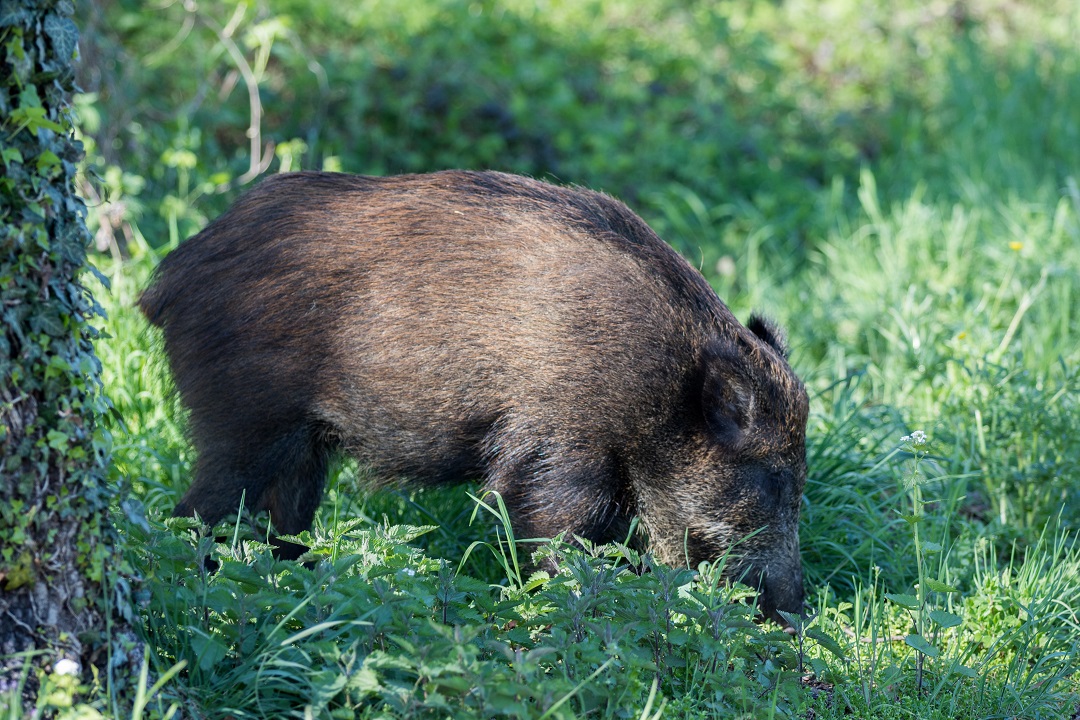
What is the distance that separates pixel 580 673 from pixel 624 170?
208 inches

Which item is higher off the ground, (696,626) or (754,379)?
(754,379)

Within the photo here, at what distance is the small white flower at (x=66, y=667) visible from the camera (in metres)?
2.29

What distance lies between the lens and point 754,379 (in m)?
3.72

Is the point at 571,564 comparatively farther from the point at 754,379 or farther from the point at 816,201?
the point at 816,201

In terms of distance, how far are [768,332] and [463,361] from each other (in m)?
1.20

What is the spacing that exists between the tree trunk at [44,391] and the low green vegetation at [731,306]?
20 centimetres

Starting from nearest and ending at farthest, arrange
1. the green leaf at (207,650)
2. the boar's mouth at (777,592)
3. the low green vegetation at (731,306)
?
the green leaf at (207,650) → the low green vegetation at (731,306) → the boar's mouth at (777,592)

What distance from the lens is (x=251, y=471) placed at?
357 cm

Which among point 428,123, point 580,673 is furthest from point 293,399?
point 428,123

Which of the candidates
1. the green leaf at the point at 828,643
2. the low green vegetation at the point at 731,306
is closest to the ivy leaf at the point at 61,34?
the low green vegetation at the point at 731,306

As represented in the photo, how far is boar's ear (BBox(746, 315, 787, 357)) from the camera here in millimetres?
4102

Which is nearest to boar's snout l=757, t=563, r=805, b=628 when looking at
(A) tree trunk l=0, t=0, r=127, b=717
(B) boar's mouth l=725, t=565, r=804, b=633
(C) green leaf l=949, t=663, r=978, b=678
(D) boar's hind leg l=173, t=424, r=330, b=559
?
(B) boar's mouth l=725, t=565, r=804, b=633

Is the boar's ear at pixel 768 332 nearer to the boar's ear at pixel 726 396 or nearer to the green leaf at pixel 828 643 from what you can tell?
the boar's ear at pixel 726 396

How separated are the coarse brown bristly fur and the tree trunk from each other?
1111mm
